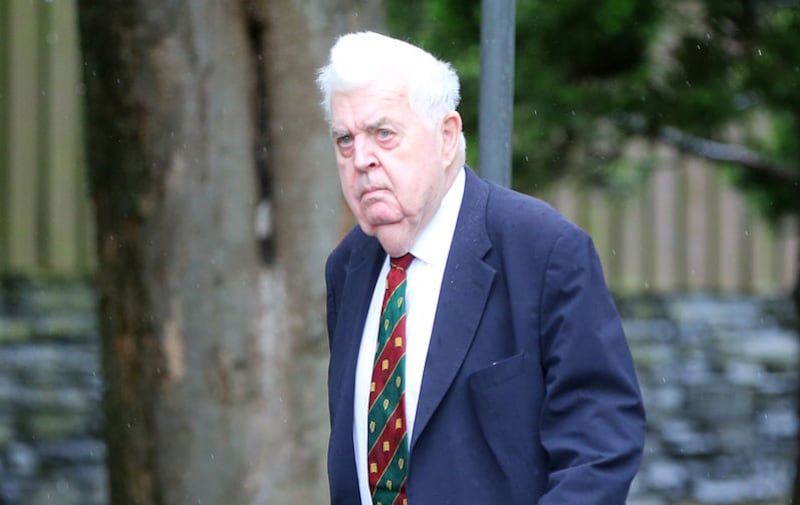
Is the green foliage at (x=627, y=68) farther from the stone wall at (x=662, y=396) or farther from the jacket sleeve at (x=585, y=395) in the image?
the jacket sleeve at (x=585, y=395)

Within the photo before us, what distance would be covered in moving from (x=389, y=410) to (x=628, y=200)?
9866mm

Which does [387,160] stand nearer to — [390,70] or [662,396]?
[390,70]

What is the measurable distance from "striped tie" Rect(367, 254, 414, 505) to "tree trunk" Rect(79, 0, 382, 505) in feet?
6.34

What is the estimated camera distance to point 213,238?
4.31 meters

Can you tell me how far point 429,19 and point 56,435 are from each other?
4522 mm

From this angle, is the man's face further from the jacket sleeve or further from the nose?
the jacket sleeve

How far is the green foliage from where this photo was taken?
266 inches

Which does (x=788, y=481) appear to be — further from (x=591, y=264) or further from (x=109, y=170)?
(x=591, y=264)

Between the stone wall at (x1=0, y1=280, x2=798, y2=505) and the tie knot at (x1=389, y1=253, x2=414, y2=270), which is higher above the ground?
the tie knot at (x1=389, y1=253, x2=414, y2=270)

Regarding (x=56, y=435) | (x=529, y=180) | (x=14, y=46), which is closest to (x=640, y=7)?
(x=529, y=180)

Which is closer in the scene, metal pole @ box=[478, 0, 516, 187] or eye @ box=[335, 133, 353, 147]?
eye @ box=[335, 133, 353, 147]

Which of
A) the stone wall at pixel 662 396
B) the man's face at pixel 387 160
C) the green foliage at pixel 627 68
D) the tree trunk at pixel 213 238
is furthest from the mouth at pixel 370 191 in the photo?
the stone wall at pixel 662 396

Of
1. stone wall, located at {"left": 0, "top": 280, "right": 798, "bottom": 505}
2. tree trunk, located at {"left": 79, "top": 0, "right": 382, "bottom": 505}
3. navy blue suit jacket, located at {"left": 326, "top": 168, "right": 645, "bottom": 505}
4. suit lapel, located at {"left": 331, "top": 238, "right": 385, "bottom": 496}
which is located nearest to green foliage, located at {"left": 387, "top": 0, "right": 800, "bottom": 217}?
tree trunk, located at {"left": 79, "top": 0, "right": 382, "bottom": 505}

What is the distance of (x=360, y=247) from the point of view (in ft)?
8.77
